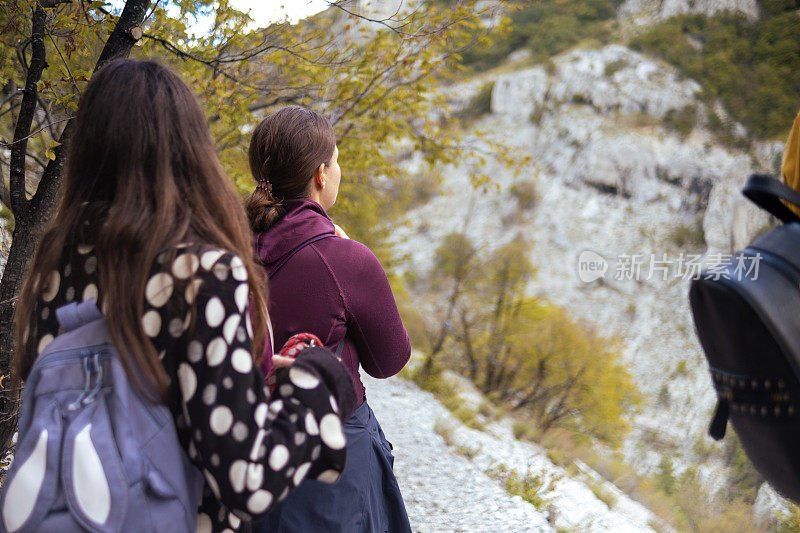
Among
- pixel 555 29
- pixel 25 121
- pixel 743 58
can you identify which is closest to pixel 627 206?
pixel 743 58

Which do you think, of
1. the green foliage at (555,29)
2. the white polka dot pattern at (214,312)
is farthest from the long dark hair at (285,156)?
the green foliage at (555,29)

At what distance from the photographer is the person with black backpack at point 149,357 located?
2.58 feet

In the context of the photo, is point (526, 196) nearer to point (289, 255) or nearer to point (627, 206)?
point (627, 206)

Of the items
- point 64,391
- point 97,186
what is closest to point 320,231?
point 97,186

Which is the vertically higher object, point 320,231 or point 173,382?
point 320,231

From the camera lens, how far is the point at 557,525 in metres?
4.28

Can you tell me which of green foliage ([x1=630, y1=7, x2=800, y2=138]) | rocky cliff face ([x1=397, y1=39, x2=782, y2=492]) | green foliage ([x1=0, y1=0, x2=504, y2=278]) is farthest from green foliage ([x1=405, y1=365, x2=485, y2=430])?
green foliage ([x1=630, y1=7, x2=800, y2=138])

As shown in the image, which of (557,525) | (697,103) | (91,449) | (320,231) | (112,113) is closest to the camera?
(91,449)

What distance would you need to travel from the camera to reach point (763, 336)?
101cm

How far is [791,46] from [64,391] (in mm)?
→ 54459

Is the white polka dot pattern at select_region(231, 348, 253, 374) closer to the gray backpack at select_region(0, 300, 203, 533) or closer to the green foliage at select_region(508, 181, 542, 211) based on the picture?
the gray backpack at select_region(0, 300, 203, 533)

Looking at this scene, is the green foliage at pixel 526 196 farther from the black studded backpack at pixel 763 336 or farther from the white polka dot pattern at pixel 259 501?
the white polka dot pattern at pixel 259 501

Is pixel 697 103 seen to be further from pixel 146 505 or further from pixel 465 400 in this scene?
pixel 146 505

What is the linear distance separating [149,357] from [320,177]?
76 cm
